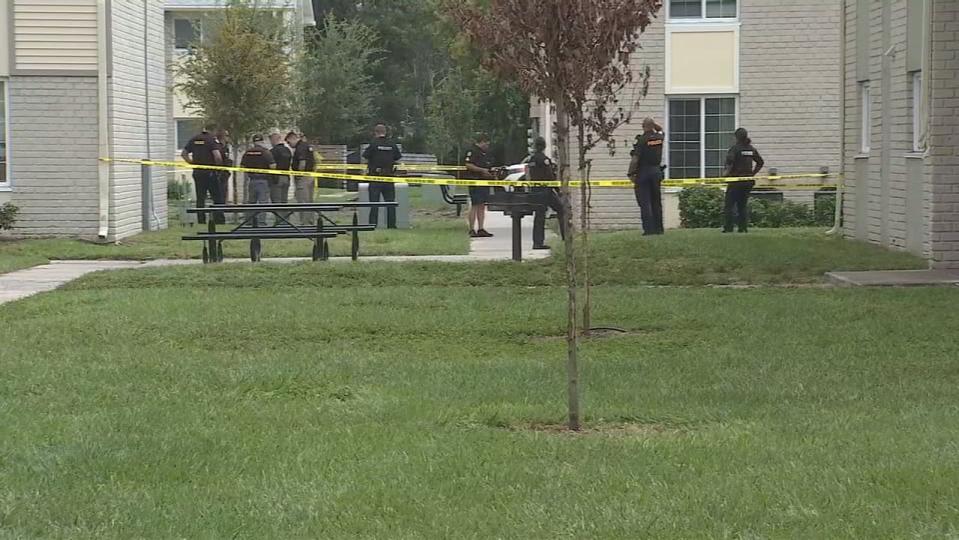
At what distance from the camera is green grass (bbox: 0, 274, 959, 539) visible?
5.73 m

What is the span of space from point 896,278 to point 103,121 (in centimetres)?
1197

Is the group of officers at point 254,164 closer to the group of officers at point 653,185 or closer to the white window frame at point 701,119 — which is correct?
the group of officers at point 653,185

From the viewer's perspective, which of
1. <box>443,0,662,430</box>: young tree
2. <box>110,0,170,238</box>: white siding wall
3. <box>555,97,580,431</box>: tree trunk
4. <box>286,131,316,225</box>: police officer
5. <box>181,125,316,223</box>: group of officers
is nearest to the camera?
<box>443,0,662,430</box>: young tree

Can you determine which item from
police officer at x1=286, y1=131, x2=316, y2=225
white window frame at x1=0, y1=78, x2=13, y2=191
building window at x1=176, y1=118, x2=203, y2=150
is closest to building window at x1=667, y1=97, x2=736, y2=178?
police officer at x1=286, y1=131, x2=316, y2=225

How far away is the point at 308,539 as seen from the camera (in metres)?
5.44

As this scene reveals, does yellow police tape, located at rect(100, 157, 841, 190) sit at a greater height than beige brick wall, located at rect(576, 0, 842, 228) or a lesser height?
lesser

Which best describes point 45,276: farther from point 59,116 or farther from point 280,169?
point 280,169

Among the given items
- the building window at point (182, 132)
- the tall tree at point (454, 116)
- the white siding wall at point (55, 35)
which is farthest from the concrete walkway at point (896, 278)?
the tall tree at point (454, 116)

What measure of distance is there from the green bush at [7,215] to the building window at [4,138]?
91 centimetres

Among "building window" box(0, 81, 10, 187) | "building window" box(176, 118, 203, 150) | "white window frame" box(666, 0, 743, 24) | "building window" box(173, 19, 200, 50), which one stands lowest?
"building window" box(0, 81, 10, 187)

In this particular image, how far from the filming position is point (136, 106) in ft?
74.4

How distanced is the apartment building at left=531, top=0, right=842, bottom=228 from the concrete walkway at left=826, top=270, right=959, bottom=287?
386 inches

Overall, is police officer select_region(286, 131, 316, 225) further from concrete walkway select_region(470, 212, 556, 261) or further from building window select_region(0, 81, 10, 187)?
building window select_region(0, 81, 10, 187)

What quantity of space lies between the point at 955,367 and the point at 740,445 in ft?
9.81
